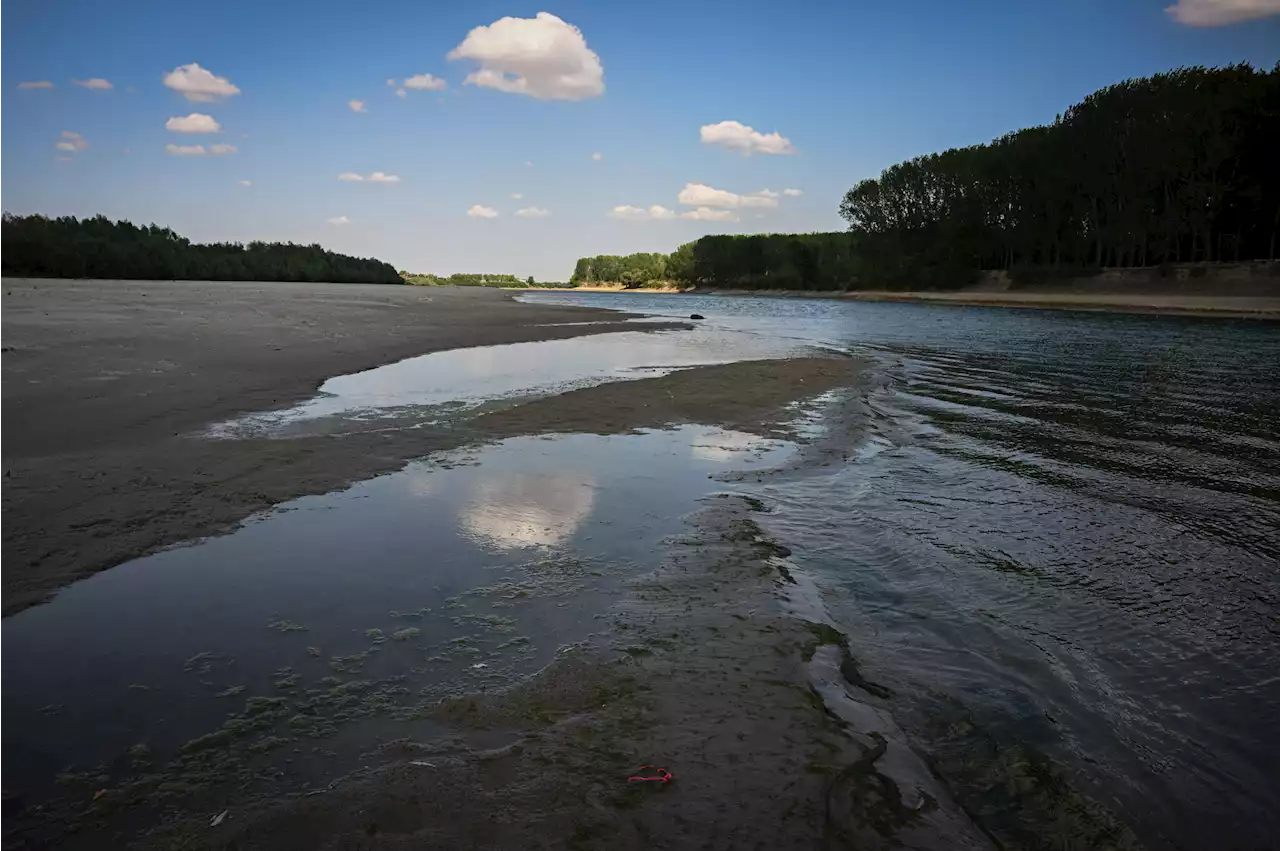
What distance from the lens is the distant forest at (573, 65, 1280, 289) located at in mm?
54312

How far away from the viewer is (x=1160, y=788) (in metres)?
2.95

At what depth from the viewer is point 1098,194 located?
2564 inches

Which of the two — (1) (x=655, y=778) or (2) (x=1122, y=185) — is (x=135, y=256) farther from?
(2) (x=1122, y=185)

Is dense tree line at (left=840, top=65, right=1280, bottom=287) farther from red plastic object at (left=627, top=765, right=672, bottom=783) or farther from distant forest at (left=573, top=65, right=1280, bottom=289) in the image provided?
red plastic object at (left=627, top=765, right=672, bottom=783)

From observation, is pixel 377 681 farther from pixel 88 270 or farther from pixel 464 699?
pixel 88 270

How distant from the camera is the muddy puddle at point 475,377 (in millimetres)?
9609

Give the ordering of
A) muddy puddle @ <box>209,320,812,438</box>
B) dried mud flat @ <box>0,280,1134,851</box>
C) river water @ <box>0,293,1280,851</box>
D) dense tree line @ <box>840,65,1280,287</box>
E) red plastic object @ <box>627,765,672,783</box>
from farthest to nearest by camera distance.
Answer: dense tree line @ <box>840,65,1280,287</box>
muddy puddle @ <box>209,320,812,438</box>
river water @ <box>0,293,1280,851</box>
red plastic object @ <box>627,765,672,783</box>
dried mud flat @ <box>0,280,1134,851</box>

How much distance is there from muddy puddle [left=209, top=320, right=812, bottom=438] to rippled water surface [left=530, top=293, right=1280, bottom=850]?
5841mm

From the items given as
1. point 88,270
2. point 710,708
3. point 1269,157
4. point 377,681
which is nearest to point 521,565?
point 377,681

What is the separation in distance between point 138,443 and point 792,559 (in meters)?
7.11

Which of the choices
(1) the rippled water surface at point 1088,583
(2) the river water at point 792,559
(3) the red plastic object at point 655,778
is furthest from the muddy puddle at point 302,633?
(1) the rippled water surface at point 1088,583

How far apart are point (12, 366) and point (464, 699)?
12.1 meters

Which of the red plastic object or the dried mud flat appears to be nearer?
the dried mud flat

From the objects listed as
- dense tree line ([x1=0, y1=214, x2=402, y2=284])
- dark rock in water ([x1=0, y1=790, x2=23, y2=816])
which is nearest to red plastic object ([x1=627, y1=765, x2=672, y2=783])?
dark rock in water ([x1=0, y1=790, x2=23, y2=816])
